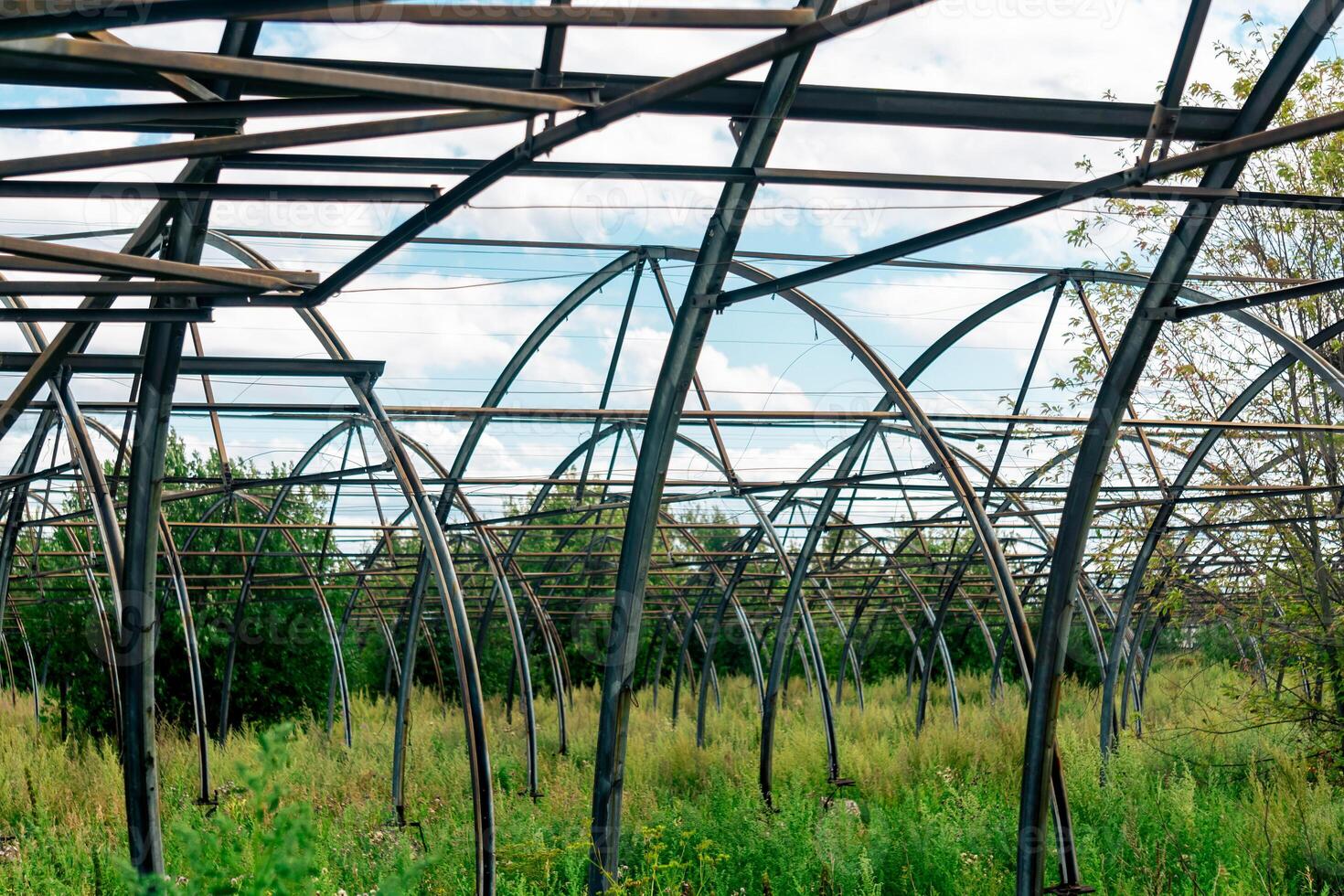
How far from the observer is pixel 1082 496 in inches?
267

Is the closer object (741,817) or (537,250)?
(537,250)

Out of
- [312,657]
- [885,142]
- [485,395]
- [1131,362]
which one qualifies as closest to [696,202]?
[885,142]

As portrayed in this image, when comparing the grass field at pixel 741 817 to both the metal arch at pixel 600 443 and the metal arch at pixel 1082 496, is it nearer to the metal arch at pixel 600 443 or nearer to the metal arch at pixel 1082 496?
the metal arch at pixel 1082 496

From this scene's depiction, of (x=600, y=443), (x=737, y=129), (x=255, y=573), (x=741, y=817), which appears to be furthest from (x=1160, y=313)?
(x=255, y=573)

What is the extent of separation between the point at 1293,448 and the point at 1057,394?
3.85 metres

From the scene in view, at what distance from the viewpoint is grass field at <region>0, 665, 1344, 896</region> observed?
9.03 m

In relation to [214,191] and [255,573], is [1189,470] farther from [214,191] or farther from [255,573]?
[255,573]

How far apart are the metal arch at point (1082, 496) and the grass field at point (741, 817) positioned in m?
1.71

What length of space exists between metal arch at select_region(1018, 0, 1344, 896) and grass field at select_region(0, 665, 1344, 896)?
171 centimetres

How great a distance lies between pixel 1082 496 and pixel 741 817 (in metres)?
6.00

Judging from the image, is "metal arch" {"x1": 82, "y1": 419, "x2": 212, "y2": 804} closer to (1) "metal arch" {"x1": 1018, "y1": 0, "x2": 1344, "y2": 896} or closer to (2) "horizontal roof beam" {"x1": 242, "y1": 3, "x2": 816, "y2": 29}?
(1) "metal arch" {"x1": 1018, "y1": 0, "x2": 1344, "y2": 896}

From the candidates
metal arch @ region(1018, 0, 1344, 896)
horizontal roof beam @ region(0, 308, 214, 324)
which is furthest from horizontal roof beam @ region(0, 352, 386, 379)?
metal arch @ region(1018, 0, 1344, 896)

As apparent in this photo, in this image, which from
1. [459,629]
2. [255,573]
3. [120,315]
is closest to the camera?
[120,315]

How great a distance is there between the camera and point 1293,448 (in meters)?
13.4
